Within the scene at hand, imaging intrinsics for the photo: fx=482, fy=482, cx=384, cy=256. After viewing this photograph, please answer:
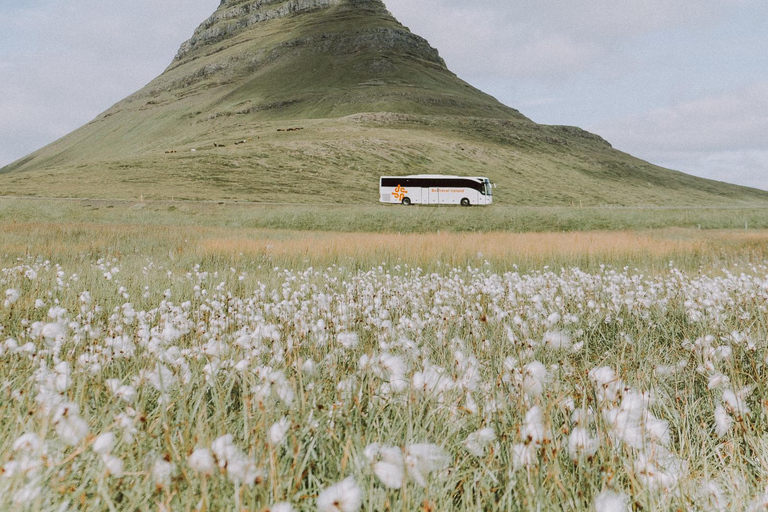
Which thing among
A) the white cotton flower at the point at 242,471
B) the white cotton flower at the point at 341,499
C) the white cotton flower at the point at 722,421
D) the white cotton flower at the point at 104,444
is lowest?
the white cotton flower at the point at 722,421

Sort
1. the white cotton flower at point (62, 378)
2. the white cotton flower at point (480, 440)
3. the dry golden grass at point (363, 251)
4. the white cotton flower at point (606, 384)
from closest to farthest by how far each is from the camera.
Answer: the white cotton flower at point (480, 440) → the white cotton flower at point (62, 378) → the white cotton flower at point (606, 384) → the dry golden grass at point (363, 251)

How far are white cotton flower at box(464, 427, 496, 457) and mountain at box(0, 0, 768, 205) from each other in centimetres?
5534

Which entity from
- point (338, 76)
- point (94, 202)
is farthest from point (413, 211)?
point (338, 76)

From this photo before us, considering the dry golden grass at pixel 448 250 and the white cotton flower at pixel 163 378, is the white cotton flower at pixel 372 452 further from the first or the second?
the dry golden grass at pixel 448 250

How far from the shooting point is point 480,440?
215cm

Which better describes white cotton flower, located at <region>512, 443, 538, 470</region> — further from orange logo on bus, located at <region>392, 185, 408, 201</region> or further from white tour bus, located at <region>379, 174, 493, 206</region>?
orange logo on bus, located at <region>392, 185, 408, 201</region>

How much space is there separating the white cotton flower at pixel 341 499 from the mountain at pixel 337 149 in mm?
55974

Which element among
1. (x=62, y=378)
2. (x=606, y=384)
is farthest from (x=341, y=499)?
(x=62, y=378)

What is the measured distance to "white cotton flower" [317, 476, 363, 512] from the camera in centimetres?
131

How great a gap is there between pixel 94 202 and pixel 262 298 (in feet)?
147

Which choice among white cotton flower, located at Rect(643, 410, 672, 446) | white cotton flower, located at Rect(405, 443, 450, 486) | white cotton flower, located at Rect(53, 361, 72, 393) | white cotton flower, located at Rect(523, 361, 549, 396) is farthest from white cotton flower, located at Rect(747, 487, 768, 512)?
white cotton flower, located at Rect(53, 361, 72, 393)

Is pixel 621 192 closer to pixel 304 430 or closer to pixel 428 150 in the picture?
pixel 428 150

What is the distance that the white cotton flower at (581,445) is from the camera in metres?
2.09

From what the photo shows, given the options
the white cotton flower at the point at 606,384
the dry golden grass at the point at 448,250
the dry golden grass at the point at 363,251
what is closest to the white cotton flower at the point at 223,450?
the white cotton flower at the point at 606,384
